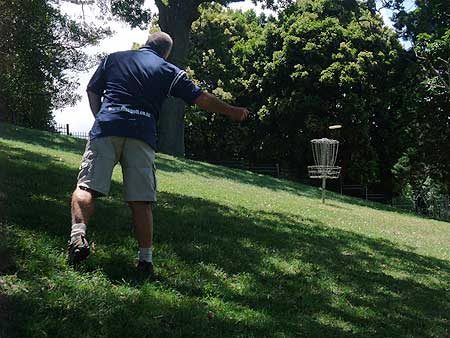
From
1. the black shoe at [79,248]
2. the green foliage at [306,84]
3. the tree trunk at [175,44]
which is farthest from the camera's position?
the green foliage at [306,84]

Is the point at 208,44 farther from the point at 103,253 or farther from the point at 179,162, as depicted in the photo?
the point at 103,253

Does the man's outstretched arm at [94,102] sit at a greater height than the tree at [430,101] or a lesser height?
lesser

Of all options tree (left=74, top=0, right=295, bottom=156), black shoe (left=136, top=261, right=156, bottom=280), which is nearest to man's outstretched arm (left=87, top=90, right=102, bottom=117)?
black shoe (left=136, top=261, right=156, bottom=280)

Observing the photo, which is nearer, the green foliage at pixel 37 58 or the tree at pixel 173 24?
the green foliage at pixel 37 58

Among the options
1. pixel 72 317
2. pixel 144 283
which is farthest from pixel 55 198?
pixel 72 317

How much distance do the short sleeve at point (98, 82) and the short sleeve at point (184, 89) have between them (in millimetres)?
593

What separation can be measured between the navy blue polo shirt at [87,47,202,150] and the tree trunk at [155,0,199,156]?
1647 cm

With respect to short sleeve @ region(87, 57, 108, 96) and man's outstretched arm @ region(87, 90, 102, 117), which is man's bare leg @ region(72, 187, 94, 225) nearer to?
man's outstretched arm @ region(87, 90, 102, 117)

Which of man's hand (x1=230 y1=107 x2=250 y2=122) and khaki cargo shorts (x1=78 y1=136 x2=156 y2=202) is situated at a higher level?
man's hand (x1=230 y1=107 x2=250 y2=122)

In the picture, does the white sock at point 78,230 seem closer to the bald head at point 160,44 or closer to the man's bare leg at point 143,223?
the man's bare leg at point 143,223

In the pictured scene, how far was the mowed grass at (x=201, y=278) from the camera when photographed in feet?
11.2

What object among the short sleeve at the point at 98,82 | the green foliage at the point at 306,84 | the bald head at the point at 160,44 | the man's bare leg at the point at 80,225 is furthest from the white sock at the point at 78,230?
the green foliage at the point at 306,84

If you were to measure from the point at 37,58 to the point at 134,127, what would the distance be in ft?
55.2

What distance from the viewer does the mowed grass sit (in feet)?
11.2
